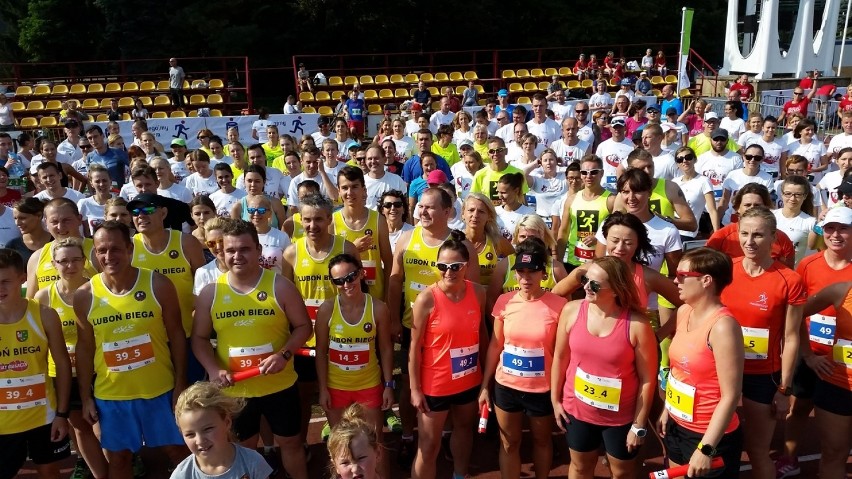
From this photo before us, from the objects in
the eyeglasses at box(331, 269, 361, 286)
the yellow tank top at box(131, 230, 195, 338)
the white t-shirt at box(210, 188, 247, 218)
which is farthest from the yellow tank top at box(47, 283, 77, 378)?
the white t-shirt at box(210, 188, 247, 218)

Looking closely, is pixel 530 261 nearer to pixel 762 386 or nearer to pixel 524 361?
pixel 524 361

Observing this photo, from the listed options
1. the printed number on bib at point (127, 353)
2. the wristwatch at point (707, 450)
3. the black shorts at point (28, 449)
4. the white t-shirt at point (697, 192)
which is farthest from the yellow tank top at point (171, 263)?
the white t-shirt at point (697, 192)

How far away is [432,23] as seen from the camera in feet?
103

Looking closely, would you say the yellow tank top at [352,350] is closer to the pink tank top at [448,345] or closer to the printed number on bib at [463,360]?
the pink tank top at [448,345]

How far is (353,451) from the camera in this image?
110 inches

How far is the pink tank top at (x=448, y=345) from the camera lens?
386cm

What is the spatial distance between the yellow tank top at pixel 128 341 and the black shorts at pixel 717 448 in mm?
2994

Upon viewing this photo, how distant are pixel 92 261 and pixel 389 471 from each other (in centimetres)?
262

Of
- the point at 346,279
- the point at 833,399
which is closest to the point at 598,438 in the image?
the point at 833,399

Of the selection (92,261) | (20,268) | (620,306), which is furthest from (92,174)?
(620,306)

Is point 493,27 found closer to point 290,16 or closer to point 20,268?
point 290,16

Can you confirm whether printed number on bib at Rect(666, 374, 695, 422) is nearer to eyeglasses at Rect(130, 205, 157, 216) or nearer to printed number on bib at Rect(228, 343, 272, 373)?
printed number on bib at Rect(228, 343, 272, 373)

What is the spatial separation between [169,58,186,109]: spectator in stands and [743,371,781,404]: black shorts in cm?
1878

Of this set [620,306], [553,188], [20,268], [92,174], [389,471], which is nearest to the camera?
[620,306]
